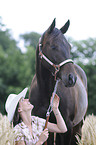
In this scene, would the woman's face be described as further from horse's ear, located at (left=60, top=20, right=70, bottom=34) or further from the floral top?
horse's ear, located at (left=60, top=20, right=70, bottom=34)

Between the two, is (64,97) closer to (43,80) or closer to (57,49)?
(43,80)

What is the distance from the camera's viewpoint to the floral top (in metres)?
2.64

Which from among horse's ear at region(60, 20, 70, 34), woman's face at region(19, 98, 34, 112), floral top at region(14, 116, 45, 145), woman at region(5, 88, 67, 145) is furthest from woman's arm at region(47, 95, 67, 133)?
horse's ear at region(60, 20, 70, 34)

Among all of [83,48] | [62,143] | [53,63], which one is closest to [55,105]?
[53,63]

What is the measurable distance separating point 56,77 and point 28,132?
1217 millimetres

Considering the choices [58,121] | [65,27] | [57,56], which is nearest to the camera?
[58,121]

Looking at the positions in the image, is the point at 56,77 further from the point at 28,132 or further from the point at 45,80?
the point at 28,132

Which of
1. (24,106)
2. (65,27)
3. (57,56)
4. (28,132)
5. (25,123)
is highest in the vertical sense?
(65,27)

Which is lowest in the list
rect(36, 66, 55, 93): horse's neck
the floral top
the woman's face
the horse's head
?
the floral top

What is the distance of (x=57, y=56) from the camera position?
11.7 ft

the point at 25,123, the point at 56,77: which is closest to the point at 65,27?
the point at 56,77

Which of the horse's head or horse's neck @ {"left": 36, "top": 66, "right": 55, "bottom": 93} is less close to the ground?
the horse's head

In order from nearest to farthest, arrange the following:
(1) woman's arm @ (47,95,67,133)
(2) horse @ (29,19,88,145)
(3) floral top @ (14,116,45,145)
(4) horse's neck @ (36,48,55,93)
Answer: (3) floral top @ (14,116,45,145) < (1) woman's arm @ (47,95,67,133) < (2) horse @ (29,19,88,145) < (4) horse's neck @ (36,48,55,93)

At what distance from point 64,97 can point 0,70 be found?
63.9 feet
